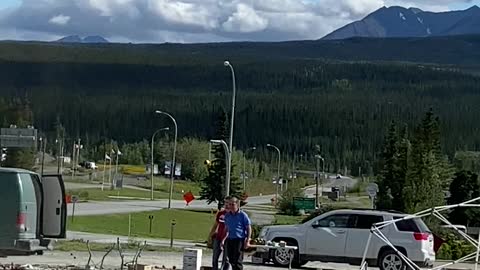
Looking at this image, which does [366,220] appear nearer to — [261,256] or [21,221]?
[261,256]

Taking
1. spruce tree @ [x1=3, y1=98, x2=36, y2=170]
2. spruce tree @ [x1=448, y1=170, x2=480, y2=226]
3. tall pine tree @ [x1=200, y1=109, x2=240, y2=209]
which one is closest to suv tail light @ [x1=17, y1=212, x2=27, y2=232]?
spruce tree @ [x1=3, y1=98, x2=36, y2=170]

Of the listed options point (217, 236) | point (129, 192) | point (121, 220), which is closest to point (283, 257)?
point (217, 236)

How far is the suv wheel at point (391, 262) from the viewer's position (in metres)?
25.1

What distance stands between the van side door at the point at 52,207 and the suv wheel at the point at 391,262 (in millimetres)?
8282

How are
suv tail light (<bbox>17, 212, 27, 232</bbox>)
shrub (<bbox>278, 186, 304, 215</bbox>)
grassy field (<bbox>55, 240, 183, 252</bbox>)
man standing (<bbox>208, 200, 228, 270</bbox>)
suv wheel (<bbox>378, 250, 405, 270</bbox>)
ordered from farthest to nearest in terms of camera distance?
shrub (<bbox>278, 186, 304, 215</bbox>) < grassy field (<bbox>55, 240, 183, 252</bbox>) < suv wheel (<bbox>378, 250, 405, 270</bbox>) < suv tail light (<bbox>17, 212, 27, 232</bbox>) < man standing (<bbox>208, 200, 228, 270</bbox>)

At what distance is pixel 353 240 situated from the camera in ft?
85.3

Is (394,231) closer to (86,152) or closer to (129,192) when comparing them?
(129,192)

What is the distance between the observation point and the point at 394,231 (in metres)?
25.6

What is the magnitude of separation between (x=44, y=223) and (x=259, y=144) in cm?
14948

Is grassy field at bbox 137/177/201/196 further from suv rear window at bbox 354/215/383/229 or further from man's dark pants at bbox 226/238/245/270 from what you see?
man's dark pants at bbox 226/238/245/270

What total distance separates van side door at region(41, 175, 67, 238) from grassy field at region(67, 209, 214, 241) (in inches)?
1053

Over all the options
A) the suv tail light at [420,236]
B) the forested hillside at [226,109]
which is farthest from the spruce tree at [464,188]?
the suv tail light at [420,236]

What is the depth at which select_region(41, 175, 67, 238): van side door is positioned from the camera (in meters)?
20.9

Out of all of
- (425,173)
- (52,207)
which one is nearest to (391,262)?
(52,207)
